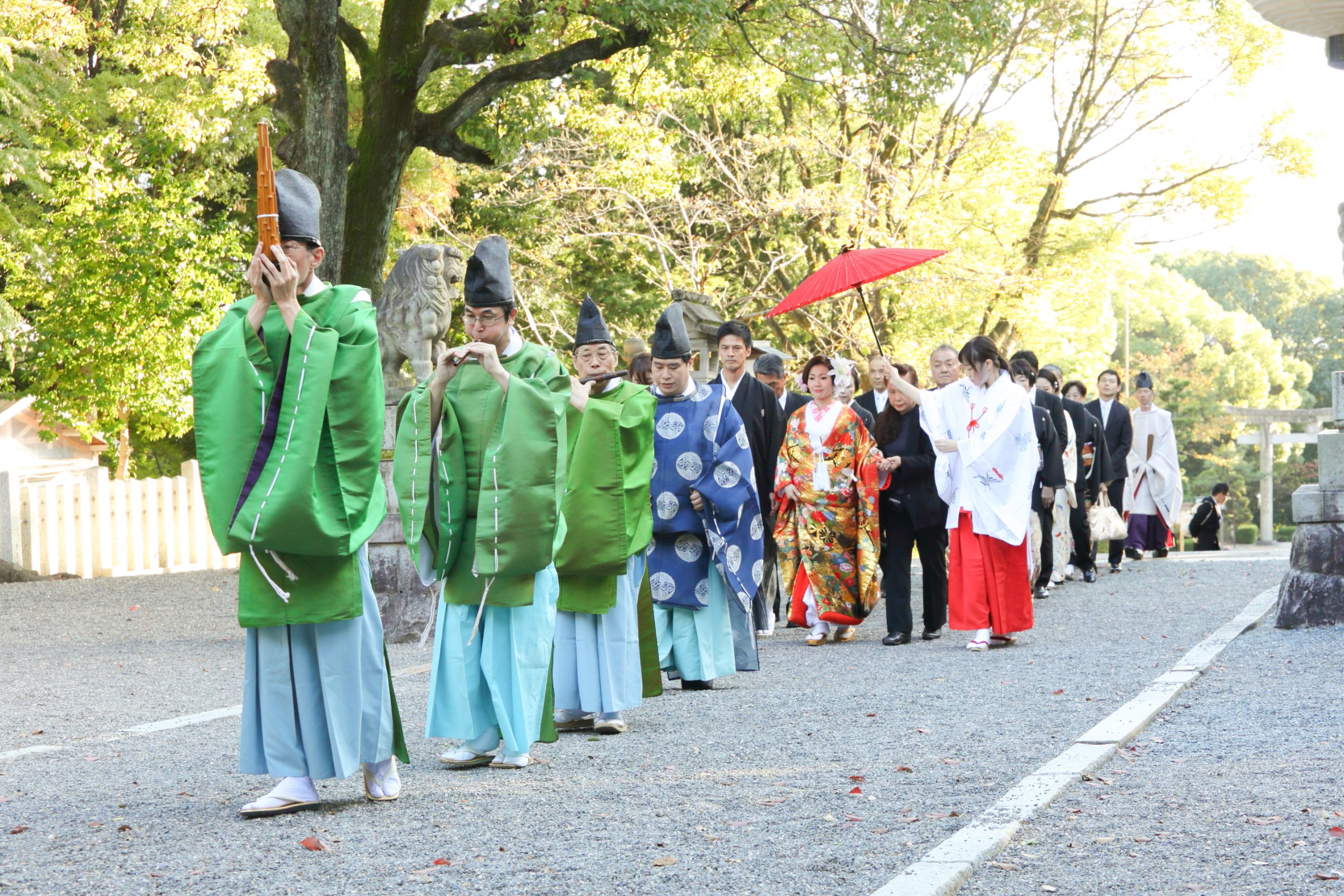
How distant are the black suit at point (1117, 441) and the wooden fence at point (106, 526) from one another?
33.3 feet

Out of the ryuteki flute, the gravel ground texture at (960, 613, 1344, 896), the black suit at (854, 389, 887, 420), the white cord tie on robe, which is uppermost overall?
the black suit at (854, 389, 887, 420)

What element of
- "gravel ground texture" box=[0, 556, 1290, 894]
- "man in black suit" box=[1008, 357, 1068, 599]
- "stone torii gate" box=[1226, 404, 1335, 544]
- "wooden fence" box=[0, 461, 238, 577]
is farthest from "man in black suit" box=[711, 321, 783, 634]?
"stone torii gate" box=[1226, 404, 1335, 544]

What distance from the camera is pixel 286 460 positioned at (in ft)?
13.6

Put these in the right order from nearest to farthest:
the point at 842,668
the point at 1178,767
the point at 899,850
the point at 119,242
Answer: the point at 899,850 → the point at 1178,767 → the point at 842,668 → the point at 119,242

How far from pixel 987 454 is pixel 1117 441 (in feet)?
22.9

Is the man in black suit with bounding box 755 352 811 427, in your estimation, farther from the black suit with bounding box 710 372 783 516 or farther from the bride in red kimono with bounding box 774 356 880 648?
the bride in red kimono with bounding box 774 356 880 648

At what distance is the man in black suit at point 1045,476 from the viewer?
10.5 m

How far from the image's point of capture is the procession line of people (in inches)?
167

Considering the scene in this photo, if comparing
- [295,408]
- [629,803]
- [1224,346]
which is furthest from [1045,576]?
[1224,346]

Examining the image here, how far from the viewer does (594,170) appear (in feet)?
56.4

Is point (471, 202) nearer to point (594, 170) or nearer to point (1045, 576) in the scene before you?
point (594, 170)

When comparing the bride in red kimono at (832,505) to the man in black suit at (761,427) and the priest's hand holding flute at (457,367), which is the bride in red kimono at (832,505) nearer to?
the man in black suit at (761,427)

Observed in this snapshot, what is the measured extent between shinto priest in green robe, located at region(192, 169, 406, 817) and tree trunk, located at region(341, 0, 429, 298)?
8.79m

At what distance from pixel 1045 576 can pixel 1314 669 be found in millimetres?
5074
